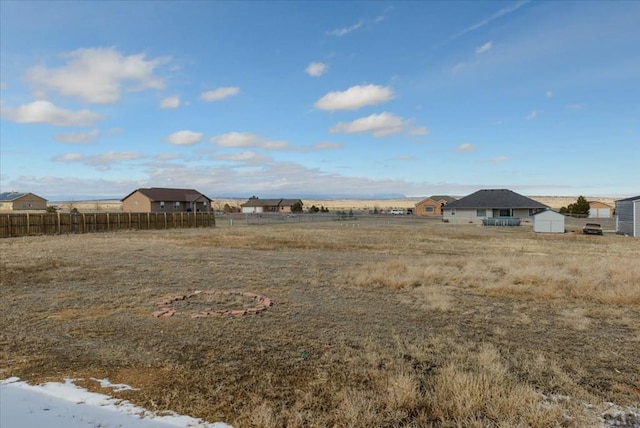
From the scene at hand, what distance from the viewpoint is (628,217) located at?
30.6m

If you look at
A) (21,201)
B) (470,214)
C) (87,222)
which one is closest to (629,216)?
(470,214)

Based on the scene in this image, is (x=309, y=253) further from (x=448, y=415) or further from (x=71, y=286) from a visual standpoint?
(x=448, y=415)

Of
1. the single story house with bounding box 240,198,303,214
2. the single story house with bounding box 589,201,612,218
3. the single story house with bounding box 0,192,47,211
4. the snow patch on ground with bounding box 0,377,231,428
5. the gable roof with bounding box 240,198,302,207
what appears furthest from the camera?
the gable roof with bounding box 240,198,302,207

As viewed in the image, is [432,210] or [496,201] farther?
[432,210]

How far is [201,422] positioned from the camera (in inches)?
141

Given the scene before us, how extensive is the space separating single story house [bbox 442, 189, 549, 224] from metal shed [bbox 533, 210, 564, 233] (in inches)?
717

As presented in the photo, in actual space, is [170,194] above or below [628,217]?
above

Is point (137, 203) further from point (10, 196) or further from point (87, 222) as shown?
point (10, 196)

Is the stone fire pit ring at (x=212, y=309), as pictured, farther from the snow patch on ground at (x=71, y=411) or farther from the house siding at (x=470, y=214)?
the house siding at (x=470, y=214)

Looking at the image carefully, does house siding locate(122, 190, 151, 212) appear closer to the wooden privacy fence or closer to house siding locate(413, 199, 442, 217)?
the wooden privacy fence

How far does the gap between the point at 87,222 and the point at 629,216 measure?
3923cm

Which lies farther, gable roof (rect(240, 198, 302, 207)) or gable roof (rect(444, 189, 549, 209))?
gable roof (rect(240, 198, 302, 207))

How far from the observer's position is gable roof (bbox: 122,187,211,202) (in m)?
65.3

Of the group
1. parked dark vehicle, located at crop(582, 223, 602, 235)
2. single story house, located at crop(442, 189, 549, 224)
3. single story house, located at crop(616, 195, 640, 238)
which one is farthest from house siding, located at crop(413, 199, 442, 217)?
parked dark vehicle, located at crop(582, 223, 602, 235)
